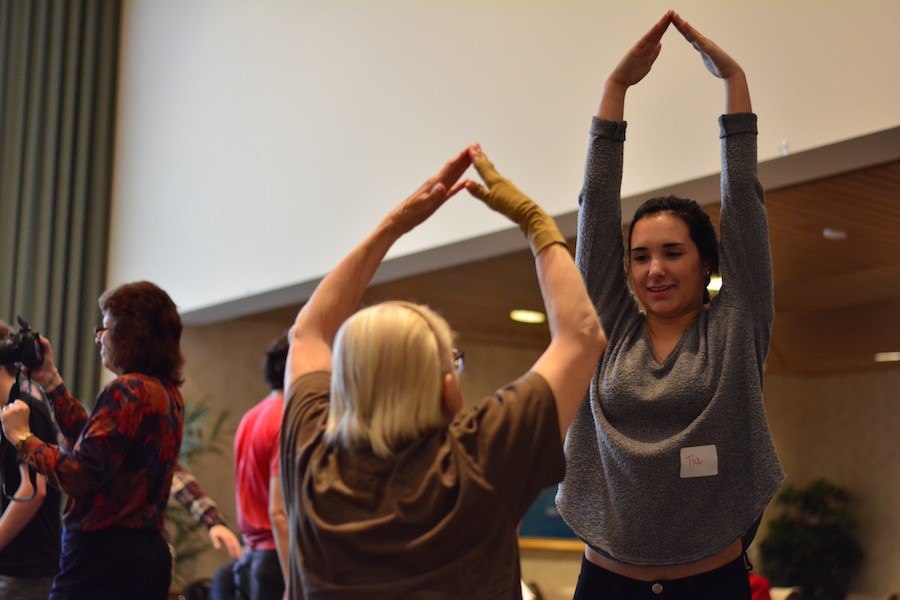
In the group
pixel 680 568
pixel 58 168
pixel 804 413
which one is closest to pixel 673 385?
pixel 680 568

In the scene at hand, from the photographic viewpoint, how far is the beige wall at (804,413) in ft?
24.6

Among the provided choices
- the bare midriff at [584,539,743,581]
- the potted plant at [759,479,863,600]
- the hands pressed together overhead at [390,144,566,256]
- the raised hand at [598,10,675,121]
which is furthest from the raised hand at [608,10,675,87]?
the potted plant at [759,479,863,600]

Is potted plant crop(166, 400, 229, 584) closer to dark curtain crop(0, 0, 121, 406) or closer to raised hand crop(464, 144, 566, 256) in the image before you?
dark curtain crop(0, 0, 121, 406)

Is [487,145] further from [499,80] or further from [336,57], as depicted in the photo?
[336,57]

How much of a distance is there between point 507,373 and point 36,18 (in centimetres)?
475

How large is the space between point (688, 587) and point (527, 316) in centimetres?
518

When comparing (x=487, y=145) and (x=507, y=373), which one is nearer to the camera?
(x=487, y=145)

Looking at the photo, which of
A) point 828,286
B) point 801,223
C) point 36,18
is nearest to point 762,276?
point 801,223

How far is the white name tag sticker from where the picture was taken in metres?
1.76

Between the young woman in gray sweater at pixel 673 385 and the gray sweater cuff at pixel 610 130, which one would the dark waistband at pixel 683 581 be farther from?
the gray sweater cuff at pixel 610 130

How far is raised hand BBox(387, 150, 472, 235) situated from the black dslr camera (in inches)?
55.4

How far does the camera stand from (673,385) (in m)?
1.81

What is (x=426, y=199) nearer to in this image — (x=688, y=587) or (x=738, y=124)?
(x=738, y=124)

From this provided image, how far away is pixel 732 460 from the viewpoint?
5.83ft
